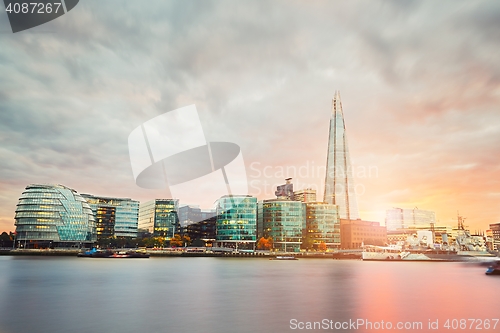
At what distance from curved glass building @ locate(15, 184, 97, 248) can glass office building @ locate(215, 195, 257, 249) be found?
217 ft

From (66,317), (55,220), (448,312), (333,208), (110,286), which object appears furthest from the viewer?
(333,208)

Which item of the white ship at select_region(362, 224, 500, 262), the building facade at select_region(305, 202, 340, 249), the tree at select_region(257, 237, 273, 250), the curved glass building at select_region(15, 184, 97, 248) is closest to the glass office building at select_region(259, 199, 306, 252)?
the tree at select_region(257, 237, 273, 250)

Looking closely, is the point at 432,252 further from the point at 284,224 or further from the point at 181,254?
the point at 181,254

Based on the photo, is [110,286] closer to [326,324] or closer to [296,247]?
[326,324]

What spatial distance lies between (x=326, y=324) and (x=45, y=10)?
2570 cm

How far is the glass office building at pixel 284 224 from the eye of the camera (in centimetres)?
16538

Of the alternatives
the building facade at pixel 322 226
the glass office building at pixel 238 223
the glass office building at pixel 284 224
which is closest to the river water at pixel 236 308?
the glass office building at pixel 238 223

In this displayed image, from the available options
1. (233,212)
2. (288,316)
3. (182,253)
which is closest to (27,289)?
(288,316)

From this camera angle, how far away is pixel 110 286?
43.7m

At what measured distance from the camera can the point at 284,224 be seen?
546ft

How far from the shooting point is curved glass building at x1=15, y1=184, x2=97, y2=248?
152 meters

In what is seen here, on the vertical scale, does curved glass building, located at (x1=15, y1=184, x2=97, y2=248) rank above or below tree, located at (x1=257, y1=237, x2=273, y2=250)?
above

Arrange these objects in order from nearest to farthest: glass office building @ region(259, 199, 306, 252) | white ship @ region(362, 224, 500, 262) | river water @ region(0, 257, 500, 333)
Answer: river water @ region(0, 257, 500, 333) < white ship @ region(362, 224, 500, 262) < glass office building @ region(259, 199, 306, 252)

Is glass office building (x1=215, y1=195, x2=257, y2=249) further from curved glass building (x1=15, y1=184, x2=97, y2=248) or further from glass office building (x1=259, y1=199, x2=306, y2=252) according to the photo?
curved glass building (x1=15, y1=184, x2=97, y2=248)
